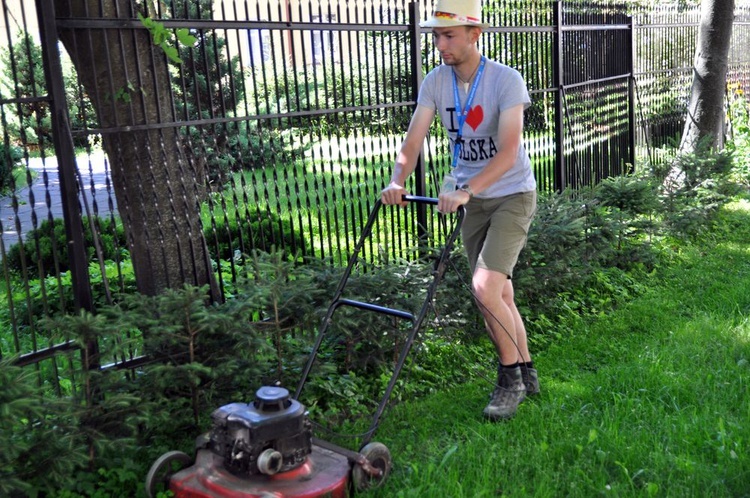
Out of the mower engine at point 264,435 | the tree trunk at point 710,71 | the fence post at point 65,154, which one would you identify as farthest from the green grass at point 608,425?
the tree trunk at point 710,71

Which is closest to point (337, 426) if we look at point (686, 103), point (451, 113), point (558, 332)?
point (451, 113)

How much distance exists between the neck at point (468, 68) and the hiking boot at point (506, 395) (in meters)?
1.65

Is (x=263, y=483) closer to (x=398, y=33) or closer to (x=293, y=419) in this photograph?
(x=293, y=419)

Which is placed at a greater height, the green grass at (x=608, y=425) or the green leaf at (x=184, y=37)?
the green leaf at (x=184, y=37)

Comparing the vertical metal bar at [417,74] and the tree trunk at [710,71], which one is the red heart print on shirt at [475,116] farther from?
the tree trunk at [710,71]

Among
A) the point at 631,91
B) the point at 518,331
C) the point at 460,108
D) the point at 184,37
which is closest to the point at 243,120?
the point at 184,37

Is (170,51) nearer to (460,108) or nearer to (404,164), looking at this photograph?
(404,164)

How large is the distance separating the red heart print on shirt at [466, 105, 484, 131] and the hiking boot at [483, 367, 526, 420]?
1.39 meters

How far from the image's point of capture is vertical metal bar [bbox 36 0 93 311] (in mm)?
4432

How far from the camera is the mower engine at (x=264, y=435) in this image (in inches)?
138

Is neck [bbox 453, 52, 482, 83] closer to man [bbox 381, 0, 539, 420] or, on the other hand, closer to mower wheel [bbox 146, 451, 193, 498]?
man [bbox 381, 0, 539, 420]

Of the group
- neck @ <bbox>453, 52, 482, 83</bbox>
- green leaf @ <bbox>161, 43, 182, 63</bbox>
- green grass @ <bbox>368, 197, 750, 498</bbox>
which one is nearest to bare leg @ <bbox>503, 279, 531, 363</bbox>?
green grass @ <bbox>368, 197, 750, 498</bbox>

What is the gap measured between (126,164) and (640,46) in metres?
8.43

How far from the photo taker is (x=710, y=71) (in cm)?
1204
